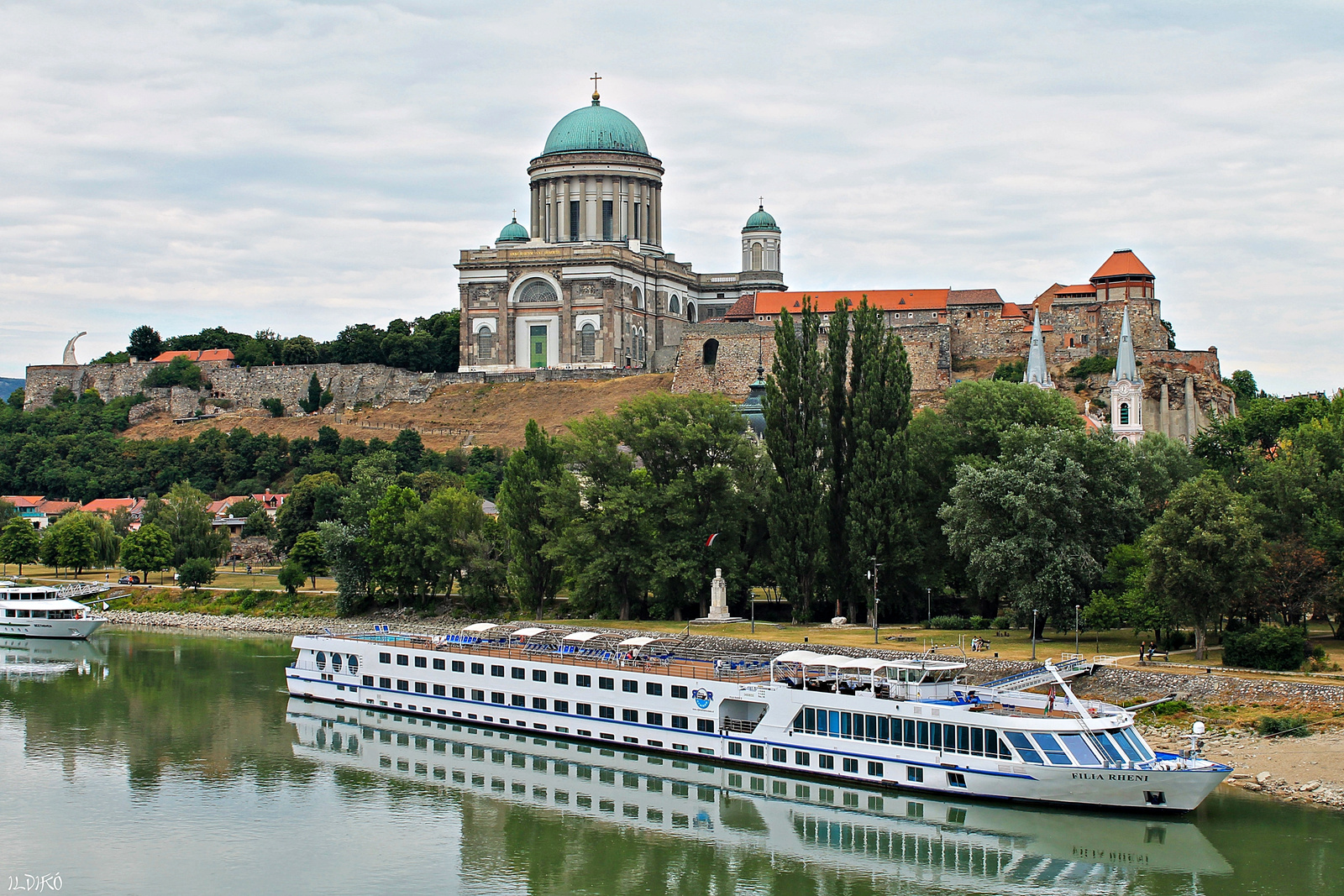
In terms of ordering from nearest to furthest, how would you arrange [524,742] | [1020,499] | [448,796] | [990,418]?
[448,796], [524,742], [1020,499], [990,418]

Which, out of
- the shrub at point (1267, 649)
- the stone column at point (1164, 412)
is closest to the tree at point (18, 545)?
the stone column at point (1164, 412)

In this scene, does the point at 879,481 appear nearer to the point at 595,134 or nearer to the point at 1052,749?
the point at 1052,749

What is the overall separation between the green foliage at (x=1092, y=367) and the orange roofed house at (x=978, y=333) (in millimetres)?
857

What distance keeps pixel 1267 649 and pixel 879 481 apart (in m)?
13.4

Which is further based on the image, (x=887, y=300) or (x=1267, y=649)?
(x=887, y=300)

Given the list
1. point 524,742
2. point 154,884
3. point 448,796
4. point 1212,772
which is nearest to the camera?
point 154,884

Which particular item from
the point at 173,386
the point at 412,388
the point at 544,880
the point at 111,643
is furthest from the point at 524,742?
the point at 173,386

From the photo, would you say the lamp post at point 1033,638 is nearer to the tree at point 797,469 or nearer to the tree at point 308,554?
the tree at point 797,469

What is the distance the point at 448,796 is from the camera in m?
33.3

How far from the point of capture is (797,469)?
155ft

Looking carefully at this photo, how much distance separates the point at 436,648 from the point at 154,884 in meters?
17.1

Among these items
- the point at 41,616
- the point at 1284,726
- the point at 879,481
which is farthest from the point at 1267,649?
the point at 41,616

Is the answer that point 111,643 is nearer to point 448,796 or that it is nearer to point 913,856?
point 448,796

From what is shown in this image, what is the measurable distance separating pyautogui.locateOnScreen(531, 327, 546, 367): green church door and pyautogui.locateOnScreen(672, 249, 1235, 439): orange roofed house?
1100 cm
